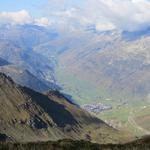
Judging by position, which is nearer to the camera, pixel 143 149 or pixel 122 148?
pixel 143 149

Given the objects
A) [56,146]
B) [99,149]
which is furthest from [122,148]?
[56,146]

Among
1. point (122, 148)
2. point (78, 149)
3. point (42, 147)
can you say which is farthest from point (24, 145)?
point (122, 148)

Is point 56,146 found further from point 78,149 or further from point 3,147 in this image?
point 3,147

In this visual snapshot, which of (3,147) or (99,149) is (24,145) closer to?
(3,147)

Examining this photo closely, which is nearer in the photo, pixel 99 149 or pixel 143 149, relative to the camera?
pixel 143 149

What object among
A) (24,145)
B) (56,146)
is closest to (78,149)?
(56,146)

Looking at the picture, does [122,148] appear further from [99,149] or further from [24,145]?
[24,145]
